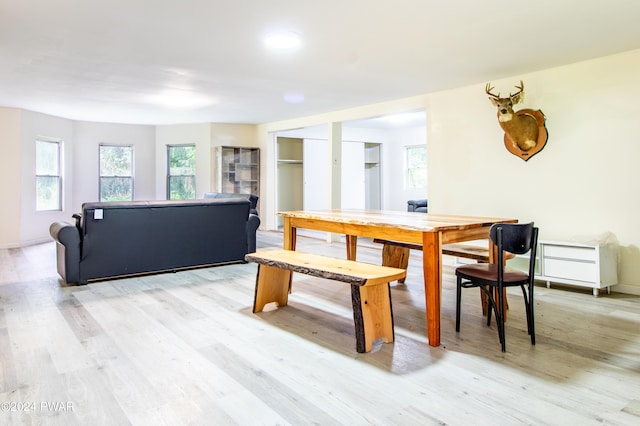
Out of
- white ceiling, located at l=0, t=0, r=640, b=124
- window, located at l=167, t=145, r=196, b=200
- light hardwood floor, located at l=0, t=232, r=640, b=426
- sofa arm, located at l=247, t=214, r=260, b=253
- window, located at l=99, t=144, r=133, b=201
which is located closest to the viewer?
light hardwood floor, located at l=0, t=232, r=640, b=426

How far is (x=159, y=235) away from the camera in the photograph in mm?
4504

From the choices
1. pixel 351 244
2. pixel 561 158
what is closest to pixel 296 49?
pixel 351 244

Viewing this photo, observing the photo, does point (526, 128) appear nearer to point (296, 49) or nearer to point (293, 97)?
point (296, 49)

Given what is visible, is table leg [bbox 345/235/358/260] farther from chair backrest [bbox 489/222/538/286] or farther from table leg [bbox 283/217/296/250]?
chair backrest [bbox 489/222/538/286]

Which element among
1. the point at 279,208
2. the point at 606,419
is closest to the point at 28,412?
the point at 606,419

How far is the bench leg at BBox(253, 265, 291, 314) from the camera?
3186mm

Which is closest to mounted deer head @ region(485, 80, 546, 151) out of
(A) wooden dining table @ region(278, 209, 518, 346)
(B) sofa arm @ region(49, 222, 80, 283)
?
(A) wooden dining table @ region(278, 209, 518, 346)

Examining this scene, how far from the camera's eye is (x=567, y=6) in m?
2.76

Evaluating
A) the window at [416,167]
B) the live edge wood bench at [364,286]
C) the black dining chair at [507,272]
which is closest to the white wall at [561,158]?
the black dining chair at [507,272]

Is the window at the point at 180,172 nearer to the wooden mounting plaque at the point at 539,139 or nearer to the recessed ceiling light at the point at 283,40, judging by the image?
the recessed ceiling light at the point at 283,40

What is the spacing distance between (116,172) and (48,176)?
129cm

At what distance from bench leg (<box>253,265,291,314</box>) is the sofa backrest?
1.77 metres

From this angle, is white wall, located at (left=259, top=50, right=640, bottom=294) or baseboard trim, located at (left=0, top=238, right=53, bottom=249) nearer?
white wall, located at (left=259, top=50, right=640, bottom=294)

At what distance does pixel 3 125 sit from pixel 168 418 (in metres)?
6.80
